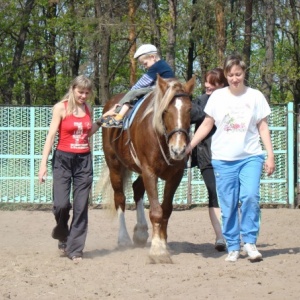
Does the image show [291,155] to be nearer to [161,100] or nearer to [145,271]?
[161,100]

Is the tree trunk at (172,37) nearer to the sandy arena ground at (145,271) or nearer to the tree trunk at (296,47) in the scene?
the tree trunk at (296,47)

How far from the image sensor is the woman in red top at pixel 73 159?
7.25 m

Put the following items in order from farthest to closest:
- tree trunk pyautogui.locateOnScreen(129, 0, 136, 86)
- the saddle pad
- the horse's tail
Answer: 1. tree trunk pyautogui.locateOnScreen(129, 0, 136, 86)
2. the horse's tail
3. the saddle pad

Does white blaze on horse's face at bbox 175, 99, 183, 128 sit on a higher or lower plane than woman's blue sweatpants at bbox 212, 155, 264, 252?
higher

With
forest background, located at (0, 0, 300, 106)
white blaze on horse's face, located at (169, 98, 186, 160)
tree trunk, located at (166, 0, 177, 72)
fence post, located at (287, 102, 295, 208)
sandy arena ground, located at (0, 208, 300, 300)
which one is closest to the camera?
sandy arena ground, located at (0, 208, 300, 300)

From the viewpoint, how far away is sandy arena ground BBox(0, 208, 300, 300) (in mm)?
5551

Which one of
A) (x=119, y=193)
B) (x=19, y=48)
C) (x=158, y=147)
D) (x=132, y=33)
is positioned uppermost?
(x=132, y=33)

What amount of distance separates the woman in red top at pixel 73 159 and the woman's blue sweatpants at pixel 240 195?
142 centimetres

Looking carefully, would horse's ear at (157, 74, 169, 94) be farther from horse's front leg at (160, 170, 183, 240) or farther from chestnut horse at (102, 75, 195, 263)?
horse's front leg at (160, 170, 183, 240)

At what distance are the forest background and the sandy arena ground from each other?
33.0 feet

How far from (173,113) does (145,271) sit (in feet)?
4.89

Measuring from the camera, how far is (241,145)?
6.57m

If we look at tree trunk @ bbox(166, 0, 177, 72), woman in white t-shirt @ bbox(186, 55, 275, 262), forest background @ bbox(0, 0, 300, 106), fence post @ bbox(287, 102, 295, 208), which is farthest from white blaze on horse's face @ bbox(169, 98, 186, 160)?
tree trunk @ bbox(166, 0, 177, 72)

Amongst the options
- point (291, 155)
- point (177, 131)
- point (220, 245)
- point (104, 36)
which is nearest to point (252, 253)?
point (220, 245)
